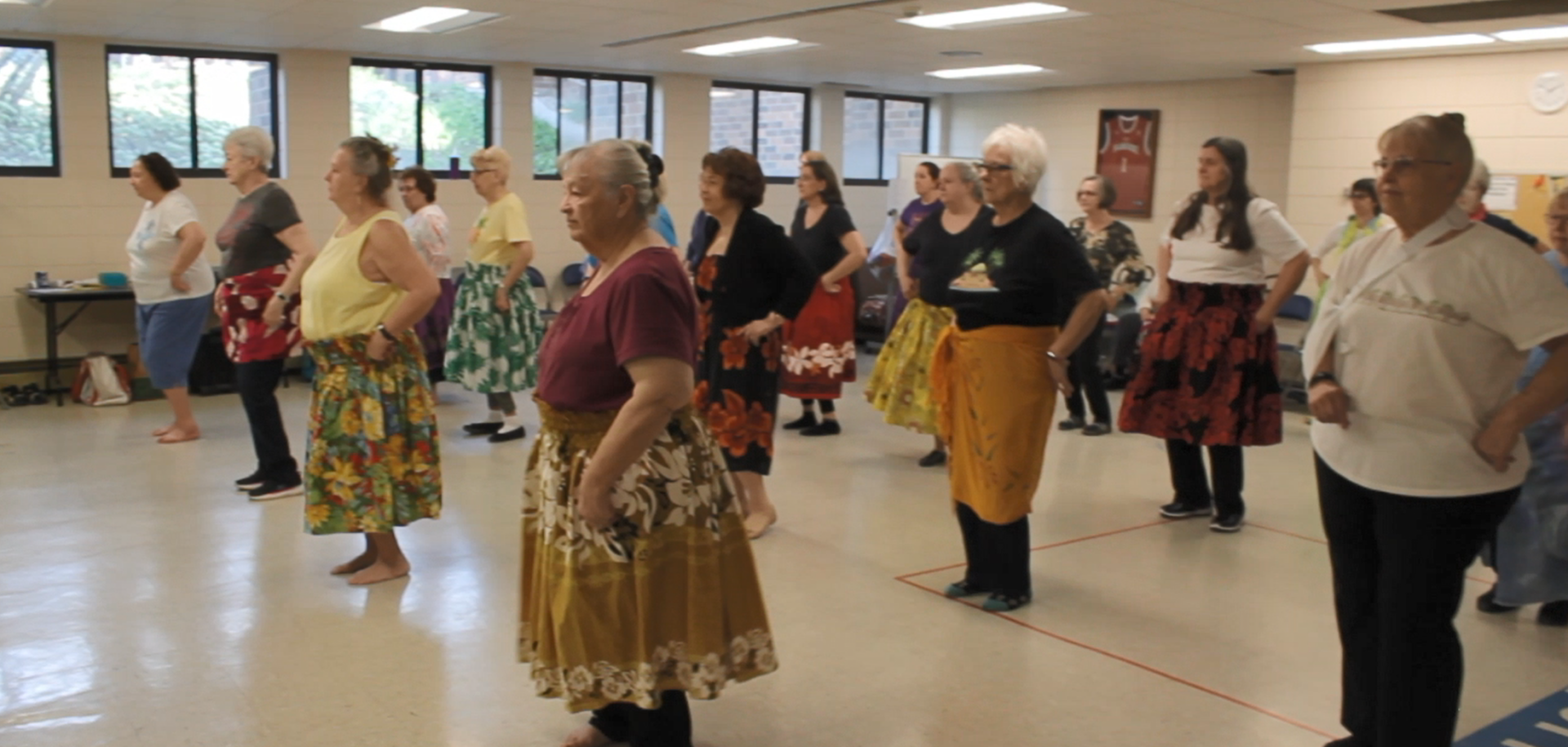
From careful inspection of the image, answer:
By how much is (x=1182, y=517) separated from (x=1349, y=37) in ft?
13.1

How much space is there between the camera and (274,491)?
520 cm

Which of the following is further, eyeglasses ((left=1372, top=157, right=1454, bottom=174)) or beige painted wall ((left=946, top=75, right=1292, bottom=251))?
beige painted wall ((left=946, top=75, right=1292, bottom=251))

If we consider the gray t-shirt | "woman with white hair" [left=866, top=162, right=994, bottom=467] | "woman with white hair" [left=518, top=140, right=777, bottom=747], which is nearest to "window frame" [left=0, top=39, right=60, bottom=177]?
the gray t-shirt

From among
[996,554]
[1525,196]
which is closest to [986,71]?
[1525,196]

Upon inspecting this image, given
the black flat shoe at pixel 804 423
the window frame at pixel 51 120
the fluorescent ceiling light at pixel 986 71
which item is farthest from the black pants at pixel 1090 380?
the window frame at pixel 51 120

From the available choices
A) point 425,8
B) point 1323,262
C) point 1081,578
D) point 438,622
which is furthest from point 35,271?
point 1323,262

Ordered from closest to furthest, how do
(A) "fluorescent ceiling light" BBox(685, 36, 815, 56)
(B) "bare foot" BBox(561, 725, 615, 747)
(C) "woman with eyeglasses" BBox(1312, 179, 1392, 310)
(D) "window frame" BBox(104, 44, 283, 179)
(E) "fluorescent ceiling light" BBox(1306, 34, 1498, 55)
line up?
(B) "bare foot" BBox(561, 725, 615, 747)
(C) "woman with eyeglasses" BBox(1312, 179, 1392, 310)
(E) "fluorescent ceiling light" BBox(1306, 34, 1498, 55)
(D) "window frame" BBox(104, 44, 283, 179)
(A) "fluorescent ceiling light" BBox(685, 36, 815, 56)

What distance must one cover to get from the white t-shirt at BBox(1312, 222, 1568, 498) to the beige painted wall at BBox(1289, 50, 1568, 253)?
644 centimetres

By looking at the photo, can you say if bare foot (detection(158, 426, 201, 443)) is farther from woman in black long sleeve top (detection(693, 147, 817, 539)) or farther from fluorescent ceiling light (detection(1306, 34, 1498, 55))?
fluorescent ceiling light (detection(1306, 34, 1498, 55))

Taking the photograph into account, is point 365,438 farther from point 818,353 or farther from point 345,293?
point 818,353

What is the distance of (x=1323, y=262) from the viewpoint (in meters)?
7.53

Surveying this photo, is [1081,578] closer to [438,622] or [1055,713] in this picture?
[1055,713]

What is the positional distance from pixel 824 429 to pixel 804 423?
0.18 m

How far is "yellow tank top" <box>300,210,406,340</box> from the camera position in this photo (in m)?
3.80
